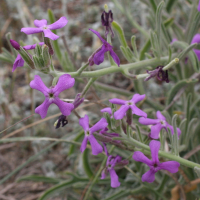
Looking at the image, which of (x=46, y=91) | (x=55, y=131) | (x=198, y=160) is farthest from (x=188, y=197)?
(x=55, y=131)

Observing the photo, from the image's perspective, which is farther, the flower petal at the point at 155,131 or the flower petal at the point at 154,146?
the flower petal at the point at 155,131

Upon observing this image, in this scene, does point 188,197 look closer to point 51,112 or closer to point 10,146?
point 51,112

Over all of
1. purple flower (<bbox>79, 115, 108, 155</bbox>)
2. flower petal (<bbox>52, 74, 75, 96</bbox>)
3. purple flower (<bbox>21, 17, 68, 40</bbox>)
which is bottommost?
purple flower (<bbox>79, 115, 108, 155</bbox>)

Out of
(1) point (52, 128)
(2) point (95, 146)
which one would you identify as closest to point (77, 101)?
(2) point (95, 146)

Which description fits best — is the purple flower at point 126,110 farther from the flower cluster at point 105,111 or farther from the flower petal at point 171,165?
the flower petal at point 171,165

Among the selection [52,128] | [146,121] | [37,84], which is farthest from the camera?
[52,128]

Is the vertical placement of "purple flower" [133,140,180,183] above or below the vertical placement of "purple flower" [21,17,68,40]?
below

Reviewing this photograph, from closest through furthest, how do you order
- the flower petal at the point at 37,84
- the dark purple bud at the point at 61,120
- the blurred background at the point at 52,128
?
the flower petal at the point at 37,84, the dark purple bud at the point at 61,120, the blurred background at the point at 52,128

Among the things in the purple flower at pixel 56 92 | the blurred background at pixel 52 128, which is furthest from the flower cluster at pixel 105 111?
the blurred background at pixel 52 128

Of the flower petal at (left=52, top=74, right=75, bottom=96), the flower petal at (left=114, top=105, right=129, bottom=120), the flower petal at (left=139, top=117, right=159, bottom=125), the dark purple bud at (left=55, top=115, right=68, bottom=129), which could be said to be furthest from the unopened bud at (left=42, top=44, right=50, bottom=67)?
the flower petal at (left=139, top=117, right=159, bottom=125)

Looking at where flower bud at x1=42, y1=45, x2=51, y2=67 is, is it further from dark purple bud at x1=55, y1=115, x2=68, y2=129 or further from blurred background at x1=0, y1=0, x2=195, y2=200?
blurred background at x1=0, y1=0, x2=195, y2=200

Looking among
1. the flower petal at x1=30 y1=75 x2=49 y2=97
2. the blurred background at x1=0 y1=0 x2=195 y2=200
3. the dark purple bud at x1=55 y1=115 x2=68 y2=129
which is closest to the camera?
the flower petal at x1=30 y1=75 x2=49 y2=97

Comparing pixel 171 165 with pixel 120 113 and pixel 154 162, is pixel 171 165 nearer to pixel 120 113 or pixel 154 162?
pixel 154 162
